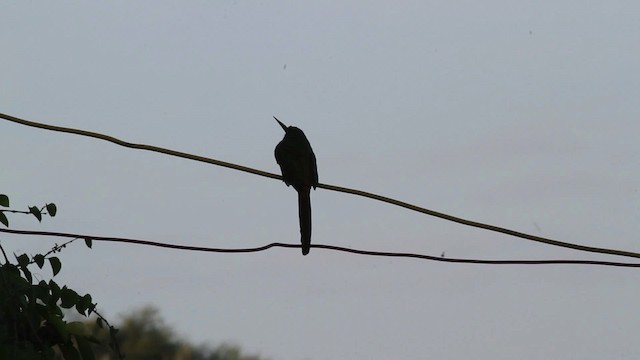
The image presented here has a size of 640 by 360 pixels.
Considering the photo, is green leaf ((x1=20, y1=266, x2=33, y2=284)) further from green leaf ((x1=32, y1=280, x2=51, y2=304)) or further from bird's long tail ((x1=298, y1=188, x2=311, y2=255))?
bird's long tail ((x1=298, y1=188, x2=311, y2=255))

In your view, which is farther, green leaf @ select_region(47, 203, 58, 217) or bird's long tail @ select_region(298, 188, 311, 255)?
bird's long tail @ select_region(298, 188, 311, 255)

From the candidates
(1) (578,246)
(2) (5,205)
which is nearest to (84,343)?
(2) (5,205)

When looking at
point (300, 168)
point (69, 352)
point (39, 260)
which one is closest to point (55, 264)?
point (39, 260)

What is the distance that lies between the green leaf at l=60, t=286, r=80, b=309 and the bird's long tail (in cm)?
220

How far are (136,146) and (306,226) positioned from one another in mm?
2078

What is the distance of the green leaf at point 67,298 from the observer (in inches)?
189

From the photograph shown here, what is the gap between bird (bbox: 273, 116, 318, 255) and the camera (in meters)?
7.84

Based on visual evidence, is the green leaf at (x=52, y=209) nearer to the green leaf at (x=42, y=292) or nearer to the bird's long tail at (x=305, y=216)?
the green leaf at (x=42, y=292)

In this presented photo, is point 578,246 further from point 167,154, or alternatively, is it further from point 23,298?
point 23,298

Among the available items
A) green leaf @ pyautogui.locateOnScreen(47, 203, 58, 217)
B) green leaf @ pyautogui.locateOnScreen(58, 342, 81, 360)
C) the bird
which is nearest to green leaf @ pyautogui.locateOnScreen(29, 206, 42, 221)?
green leaf @ pyautogui.locateOnScreen(47, 203, 58, 217)

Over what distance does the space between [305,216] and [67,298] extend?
3.21m

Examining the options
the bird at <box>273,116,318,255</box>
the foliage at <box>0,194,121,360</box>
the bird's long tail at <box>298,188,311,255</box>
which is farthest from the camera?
the bird at <box>273,116,318,255</box>

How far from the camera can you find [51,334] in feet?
15.3

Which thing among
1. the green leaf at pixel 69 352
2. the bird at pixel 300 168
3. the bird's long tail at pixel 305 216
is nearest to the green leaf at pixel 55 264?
the green leaf at pixel 69 352
